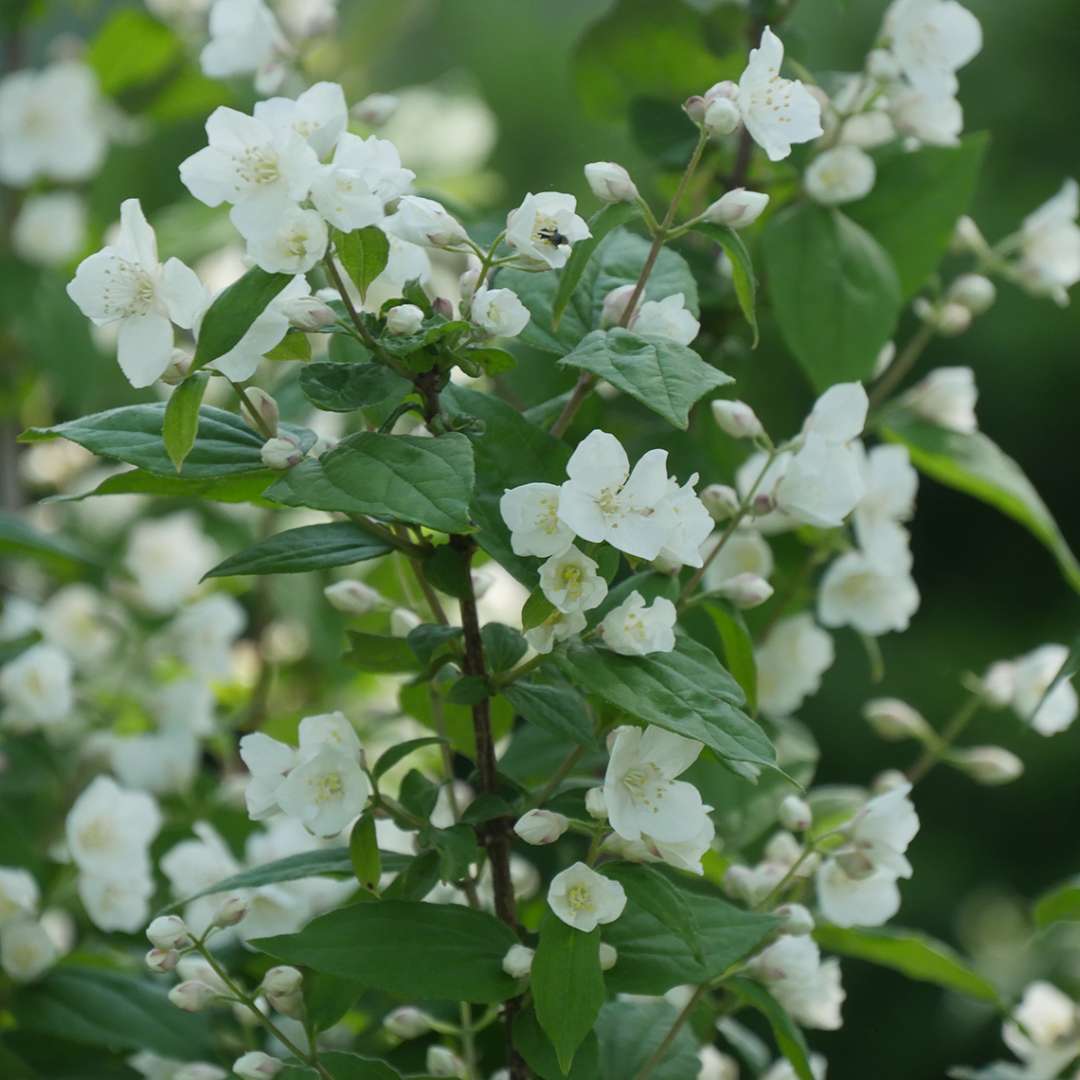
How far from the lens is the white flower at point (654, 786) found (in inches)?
27.6

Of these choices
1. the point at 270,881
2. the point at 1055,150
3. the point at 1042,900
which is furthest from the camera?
the point at 1055,150

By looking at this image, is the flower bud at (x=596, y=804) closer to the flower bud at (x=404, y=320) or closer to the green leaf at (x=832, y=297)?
the flower bud at (x=404, y=320)

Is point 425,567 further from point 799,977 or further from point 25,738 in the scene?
point 25,738

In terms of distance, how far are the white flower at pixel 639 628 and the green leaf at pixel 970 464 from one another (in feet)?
1.43

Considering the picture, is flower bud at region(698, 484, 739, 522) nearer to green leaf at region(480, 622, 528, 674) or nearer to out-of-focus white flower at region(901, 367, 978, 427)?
green leaf at region(480, 622, 528, 674)

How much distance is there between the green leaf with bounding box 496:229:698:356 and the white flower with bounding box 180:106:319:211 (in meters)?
0.15

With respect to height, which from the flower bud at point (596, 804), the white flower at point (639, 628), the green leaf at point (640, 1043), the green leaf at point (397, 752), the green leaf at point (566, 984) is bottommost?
the green leaf at point (640, 1043)

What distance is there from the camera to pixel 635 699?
2.17 feet

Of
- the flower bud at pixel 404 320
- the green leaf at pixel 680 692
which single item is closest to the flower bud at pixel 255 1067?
the green leaf at pixel 680 692

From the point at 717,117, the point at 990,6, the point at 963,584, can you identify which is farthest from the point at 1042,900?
the point at 990,6

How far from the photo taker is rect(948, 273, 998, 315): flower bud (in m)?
1.10

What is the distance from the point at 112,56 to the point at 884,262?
102 cm

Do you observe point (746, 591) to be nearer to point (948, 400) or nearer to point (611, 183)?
point (611, 183)

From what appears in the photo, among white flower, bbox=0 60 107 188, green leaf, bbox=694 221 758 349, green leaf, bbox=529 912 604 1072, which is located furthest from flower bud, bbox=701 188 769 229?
white flower, bbox=0 60 107 188
